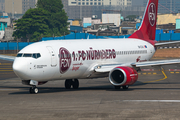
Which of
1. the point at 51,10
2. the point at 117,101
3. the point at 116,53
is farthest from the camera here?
the point at 51,10

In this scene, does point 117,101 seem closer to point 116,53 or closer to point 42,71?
point 42,71

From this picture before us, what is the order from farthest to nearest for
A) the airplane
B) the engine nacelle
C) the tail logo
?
the tail logo, the engine nacelle, the airplane

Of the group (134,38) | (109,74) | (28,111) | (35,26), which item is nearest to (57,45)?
(109,74)

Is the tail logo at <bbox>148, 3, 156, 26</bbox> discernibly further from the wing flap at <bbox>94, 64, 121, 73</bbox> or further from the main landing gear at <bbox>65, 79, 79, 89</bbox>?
the main landing gear at <bbox>65, 79, 79, 89</bbox>

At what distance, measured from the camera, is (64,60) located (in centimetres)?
3125

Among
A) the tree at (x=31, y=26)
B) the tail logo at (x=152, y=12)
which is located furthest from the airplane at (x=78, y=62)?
the tree at (x=31, y=26)

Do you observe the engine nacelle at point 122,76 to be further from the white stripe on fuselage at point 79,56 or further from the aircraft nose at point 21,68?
the aircraft nose at point 21,68

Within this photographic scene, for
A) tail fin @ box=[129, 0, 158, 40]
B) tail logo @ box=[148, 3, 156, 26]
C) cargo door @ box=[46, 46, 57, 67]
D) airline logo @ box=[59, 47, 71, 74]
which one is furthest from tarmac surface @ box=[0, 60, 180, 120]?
tail logo @ box=[148, 3, 156, 26]

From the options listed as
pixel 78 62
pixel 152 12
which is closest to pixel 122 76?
pixel 78 62

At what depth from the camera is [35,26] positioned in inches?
6245

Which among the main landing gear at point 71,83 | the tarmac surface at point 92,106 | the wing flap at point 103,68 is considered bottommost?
the main landing gear at point 71,83

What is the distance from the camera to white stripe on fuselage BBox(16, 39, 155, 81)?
29938mm

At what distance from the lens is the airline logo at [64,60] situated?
30978 millimetres

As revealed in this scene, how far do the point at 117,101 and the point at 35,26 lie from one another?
136 metres
